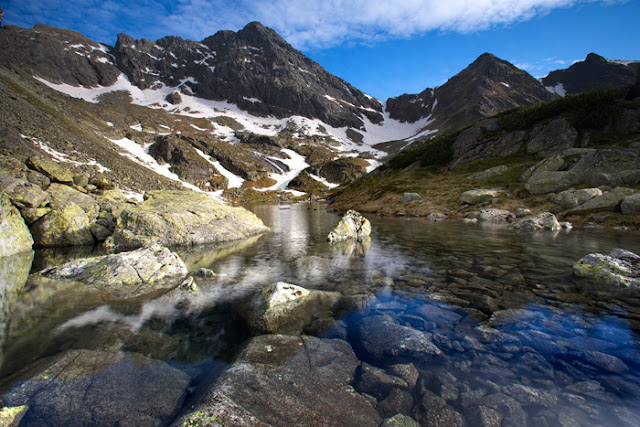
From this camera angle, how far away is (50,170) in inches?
826

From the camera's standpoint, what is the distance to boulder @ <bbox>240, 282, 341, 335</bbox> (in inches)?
276

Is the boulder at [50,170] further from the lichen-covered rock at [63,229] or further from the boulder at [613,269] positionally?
the boulder at [613,269]

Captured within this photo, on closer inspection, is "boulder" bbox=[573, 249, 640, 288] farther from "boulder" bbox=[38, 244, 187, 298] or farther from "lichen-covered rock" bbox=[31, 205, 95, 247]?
"lichen-covered rock" bbox=[31, 205, 95, 247]

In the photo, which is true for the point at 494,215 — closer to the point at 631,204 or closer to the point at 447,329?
the point at 631,204

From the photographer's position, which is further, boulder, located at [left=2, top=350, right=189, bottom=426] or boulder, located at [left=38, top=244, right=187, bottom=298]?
boulder, located at [left=38, top=244, right=187, bottom=298]

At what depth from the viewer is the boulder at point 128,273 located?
9438 millimetres

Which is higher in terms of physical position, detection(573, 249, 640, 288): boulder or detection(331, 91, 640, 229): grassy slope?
detection(331, 91, 640, 229): grassy slope

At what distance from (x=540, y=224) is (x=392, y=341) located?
80.9 ft

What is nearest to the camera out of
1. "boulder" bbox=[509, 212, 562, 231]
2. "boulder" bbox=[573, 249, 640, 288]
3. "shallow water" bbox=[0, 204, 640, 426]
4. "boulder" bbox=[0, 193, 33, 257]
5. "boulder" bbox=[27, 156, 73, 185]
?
"shallow water" bbox=[0, 204, 640, 426]

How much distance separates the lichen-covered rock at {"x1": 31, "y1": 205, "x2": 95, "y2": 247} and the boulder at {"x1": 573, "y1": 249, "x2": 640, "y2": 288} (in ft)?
85.6

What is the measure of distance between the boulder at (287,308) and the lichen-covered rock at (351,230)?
1172cm

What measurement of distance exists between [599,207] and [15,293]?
3922 centimetres

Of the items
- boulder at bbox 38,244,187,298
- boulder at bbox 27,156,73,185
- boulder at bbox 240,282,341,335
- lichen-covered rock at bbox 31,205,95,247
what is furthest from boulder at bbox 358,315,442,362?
boulder at bbox 27,156,73,185

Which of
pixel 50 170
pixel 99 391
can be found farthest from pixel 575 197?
pixel 50 170
